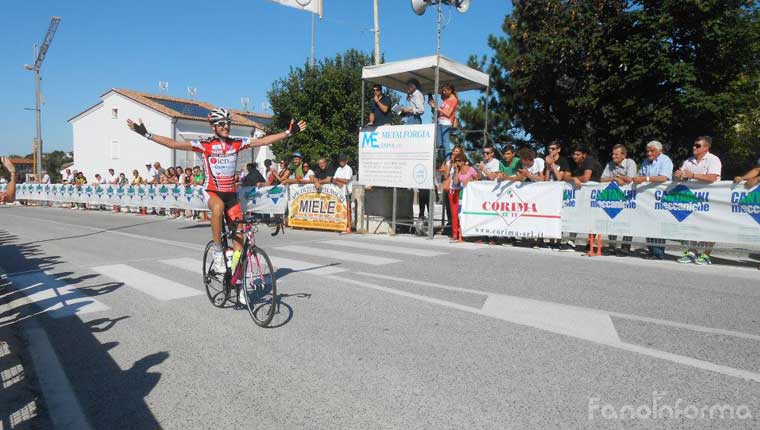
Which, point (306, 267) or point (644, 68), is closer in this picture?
point (306, 267)

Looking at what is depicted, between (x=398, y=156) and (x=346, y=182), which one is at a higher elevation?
(x=398, y=156)

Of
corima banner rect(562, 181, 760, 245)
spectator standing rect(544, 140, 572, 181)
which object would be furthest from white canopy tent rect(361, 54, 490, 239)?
corima banner rect(562, 181, 760, 245)

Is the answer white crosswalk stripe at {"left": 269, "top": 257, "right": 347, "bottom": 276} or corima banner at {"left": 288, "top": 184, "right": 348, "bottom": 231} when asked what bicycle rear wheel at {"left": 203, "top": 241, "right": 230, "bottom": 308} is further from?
corima banner at {"left": 288, "top": 184, "right": 348, "bottom": 231}

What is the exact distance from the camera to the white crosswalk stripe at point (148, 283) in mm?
6406

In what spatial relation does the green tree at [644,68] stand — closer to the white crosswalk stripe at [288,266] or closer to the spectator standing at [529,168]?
the spectator standing at [529,168]

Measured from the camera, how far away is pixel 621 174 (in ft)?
31.2

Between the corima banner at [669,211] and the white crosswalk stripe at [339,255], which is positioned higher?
the corima banner at [669,211]

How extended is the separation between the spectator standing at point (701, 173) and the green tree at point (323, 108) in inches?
1073

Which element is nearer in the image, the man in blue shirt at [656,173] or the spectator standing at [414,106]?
the man in blue shirt at [656,173]

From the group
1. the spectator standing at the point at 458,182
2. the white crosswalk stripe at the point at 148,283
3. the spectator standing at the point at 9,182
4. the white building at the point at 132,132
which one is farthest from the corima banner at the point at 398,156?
the white building at the point at 132,132

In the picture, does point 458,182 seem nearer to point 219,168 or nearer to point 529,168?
point 529,168

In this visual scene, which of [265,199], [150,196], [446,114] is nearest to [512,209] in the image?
[446,114]

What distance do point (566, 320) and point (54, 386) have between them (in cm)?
459

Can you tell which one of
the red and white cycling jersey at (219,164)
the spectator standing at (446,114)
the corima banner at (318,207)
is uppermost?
the spectator standing at (446,114)
